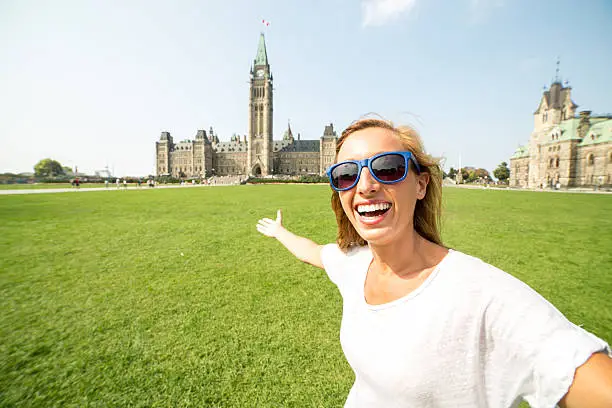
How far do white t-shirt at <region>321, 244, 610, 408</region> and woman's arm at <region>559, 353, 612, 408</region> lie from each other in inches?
1.3

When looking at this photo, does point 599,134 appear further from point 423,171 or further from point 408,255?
point 408,255

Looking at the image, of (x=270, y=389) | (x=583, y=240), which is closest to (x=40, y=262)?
(x=270, y=389)

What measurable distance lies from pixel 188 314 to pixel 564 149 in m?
66.3

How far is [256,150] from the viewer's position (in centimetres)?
9400

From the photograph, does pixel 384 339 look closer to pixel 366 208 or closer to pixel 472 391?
pixel 472 391

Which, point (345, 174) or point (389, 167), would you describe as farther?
point (345, 174)

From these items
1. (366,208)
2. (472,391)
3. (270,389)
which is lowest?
(270,389)

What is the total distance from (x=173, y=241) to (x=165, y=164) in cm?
11667

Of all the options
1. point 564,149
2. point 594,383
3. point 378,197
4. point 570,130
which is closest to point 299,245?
point 378,197

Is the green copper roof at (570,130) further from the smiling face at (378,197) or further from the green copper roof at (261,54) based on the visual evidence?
the green copper roof at (261,54)

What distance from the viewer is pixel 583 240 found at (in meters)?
8.22

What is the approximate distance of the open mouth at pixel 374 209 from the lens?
1452mm

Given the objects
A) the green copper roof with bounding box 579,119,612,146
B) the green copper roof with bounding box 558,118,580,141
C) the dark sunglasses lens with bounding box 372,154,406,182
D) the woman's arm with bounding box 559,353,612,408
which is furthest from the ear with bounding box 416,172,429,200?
the green copper roof with bounding box 558,118,580,141

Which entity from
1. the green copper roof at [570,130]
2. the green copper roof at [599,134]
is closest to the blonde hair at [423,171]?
the green copper roof at [599,134]
